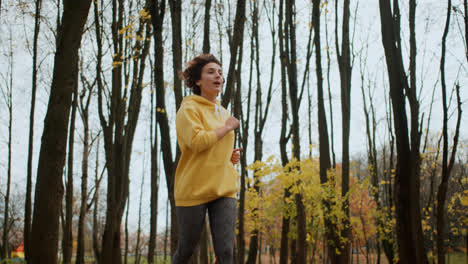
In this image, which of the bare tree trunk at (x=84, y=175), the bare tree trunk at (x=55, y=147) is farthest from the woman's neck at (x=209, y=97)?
the bare tree trunk at (x=84, y=175)

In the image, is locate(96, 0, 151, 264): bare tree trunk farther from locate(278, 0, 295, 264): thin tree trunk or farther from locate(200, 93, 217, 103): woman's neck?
locate(200, 93, 217, 103): woman's neck

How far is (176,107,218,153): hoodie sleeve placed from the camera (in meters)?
2.06

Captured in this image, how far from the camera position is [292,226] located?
1163cm

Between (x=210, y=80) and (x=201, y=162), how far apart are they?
0.56m

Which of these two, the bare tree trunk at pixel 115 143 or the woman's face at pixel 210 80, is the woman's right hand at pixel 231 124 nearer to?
the woman's face at pixel 210 80

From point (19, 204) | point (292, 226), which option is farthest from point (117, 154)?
point (19, 204)

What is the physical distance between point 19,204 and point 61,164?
2951 centimetres

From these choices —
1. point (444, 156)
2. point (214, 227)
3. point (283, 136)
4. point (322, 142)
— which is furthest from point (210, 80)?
point (283, 136)

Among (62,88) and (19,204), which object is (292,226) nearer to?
(62,88)

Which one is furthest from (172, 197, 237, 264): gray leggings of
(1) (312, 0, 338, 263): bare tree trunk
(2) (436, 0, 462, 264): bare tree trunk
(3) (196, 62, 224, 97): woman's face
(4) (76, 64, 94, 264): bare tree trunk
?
(4) (76, 64, 94, 264): bare tree trunk

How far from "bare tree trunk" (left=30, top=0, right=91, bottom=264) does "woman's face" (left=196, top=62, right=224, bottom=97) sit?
164 cm

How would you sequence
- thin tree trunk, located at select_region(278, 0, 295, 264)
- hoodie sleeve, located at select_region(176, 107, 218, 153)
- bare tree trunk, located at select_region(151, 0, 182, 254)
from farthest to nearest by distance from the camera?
thin tree trunk, located at select_region(278, 0, 295, 264), bare tree trunk, located at select_region(151, 0, 182, 254), hoodie sleeve, located at select_region(176, 107, 218, 153)

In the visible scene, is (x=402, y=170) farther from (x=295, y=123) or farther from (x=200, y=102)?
(x=295, y=123)

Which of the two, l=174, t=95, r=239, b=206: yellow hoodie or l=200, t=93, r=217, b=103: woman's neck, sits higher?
l=200, t=93, r=217, b=103: woman's neck
